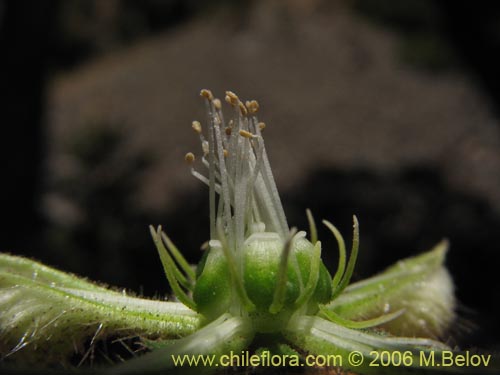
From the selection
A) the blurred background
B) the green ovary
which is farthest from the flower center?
the blurred background

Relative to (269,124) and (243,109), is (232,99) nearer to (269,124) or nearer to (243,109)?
(243,109)

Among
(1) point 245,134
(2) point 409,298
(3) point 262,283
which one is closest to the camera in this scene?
(3) point 262,283

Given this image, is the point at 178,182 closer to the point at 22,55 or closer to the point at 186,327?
the point at 22,55

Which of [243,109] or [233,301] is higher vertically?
[243,109]

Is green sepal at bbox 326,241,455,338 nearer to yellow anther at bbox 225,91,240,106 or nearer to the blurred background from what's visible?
the blurred background

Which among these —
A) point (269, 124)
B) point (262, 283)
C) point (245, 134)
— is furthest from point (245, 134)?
point (269, 124)

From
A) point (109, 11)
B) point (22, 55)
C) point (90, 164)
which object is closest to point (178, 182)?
point (90, 164)

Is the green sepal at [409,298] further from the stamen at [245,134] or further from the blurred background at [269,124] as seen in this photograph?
the stamen at [245,134]

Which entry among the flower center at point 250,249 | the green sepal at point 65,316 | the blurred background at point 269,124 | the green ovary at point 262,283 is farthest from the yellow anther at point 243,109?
the blurred background at point 269,124
